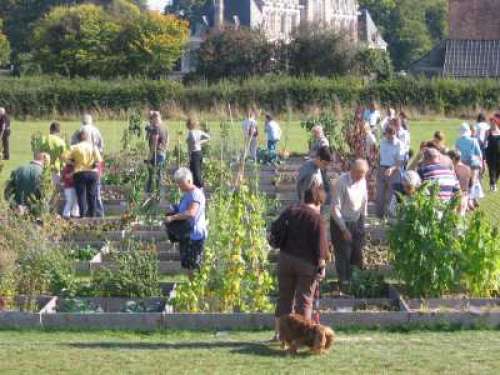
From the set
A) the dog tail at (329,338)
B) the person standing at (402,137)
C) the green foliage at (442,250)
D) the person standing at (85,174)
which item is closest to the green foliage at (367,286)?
the green foliage at (442,250)

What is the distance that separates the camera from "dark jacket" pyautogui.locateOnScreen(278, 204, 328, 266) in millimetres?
10195

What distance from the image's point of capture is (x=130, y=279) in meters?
12.5

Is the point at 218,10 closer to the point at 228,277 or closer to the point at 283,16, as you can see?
the point at 283,16

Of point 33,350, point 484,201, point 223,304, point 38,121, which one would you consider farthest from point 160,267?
point 38,121

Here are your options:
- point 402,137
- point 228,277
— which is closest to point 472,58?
point 402,137

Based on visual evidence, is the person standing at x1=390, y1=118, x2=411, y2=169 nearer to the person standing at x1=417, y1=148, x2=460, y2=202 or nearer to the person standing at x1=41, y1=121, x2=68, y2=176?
the person standing at x1=417, y1=148, x2=460, y2=202

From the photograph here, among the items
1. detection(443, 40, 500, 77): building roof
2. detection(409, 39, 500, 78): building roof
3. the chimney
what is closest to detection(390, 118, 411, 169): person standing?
detection(409, 39, 500, 78): building roof

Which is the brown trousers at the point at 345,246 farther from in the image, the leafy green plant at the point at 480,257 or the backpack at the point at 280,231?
the backpack at the point at 280,231

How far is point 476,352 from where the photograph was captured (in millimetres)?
10359

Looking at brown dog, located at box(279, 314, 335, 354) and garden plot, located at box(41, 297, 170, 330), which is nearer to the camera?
brown dog, located at box(279, 314, 335, 354)

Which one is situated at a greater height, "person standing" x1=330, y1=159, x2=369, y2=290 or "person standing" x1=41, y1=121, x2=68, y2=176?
"person standing" x1=41, y1=121, x2=68, y2=176

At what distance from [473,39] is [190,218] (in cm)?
7153

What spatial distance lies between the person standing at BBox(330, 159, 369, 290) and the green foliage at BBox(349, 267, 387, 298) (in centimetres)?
16

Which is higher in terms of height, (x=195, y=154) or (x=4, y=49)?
(x=4, y=49)
